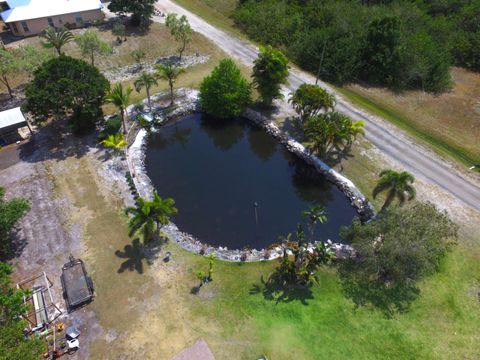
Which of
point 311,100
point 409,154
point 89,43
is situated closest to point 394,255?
point 409,154

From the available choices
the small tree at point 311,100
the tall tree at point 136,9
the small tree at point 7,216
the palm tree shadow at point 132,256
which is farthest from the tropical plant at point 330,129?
the tall tree at point 136,9

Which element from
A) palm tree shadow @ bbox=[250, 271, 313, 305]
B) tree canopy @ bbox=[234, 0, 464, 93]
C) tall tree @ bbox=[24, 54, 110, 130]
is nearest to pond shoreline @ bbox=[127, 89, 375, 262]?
palm tree shadow @ bbox=[250, 271, 313, 305]

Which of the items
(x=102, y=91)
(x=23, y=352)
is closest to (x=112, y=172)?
(x=102, y=91)

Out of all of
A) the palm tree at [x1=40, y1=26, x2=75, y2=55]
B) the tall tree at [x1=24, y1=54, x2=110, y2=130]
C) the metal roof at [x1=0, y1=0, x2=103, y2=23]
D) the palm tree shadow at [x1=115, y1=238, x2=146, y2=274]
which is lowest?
the palm tree shadow at [x1=115, y1=238, x2=146, y2=274]

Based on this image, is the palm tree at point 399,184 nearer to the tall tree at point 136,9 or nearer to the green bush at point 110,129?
the green bush at point 110,129

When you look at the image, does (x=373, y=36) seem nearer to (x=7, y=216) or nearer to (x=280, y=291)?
(x=280, y=291)

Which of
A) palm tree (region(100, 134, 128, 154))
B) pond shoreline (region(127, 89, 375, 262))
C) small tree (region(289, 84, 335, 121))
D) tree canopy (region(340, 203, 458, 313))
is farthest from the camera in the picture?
small tree (region(289, 84, 335, 121))

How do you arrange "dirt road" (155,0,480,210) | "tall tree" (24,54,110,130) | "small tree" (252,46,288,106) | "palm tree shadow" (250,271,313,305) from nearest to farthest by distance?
1. "palm tree shadow" (250,271,313,305)
2. "tall tree" (24,54,110,130)
3. "dirt road" (155,0,480,210)
4. "small tree" (252,46,288,106)

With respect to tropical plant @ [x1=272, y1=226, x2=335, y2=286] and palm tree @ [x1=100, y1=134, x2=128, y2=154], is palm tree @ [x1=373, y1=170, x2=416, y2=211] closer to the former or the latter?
tropical plant @ [x1=272, y1=226, x2=335, y2=286]
